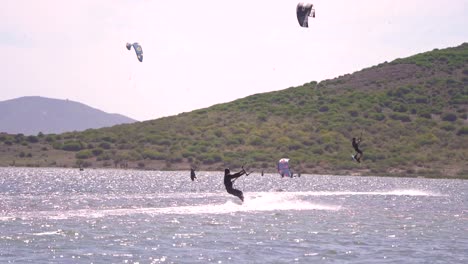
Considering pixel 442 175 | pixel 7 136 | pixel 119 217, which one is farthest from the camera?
pixel 7 136

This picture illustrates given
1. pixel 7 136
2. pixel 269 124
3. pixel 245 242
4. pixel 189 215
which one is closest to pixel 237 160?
pixel 269 124

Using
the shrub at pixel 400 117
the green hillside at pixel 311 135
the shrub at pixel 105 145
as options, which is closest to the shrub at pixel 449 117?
the green hillside at pixel 311 135

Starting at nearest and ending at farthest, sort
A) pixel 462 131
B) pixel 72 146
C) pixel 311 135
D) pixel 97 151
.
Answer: pixel 462 131, pixel 97 151, pixel 72 146, pixel 311 135

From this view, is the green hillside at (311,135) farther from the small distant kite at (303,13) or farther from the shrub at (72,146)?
the small distant kite at (303,13)

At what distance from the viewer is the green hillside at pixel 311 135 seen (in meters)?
113

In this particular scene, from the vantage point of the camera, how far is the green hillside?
113m

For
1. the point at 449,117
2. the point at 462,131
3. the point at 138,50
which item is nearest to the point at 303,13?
the point at 138,50

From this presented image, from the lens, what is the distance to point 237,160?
113375 millimetres

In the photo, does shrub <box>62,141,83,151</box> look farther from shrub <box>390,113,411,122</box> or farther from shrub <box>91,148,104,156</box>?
shrub <box>390,113,411,122</box>

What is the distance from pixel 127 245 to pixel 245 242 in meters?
3.78

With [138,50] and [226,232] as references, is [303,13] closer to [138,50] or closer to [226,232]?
[226,232]

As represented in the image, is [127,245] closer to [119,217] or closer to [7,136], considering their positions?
[119,217]

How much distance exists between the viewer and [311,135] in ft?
418

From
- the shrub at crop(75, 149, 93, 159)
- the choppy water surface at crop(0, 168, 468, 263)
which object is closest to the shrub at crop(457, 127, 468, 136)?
the shrub at crop(75, 149, 93, 159)
